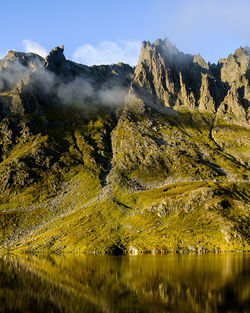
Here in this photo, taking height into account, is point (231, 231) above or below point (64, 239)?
above

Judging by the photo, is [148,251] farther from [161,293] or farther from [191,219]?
[161,293]

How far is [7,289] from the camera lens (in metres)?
67.9

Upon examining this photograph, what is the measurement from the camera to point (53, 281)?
250 feet

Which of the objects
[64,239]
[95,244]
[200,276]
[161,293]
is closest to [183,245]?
[95,244]

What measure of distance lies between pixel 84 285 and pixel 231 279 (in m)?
31.9

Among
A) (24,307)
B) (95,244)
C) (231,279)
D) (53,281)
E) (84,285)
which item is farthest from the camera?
(95,244)

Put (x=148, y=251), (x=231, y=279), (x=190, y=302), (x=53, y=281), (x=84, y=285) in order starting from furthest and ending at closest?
(x=148, y=251) < (x=53, y=281) < (x=84, y=285) < (x=231, y=279) < (x=190, y=302)

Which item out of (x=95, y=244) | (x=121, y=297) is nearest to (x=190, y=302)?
(x=121, y=297)

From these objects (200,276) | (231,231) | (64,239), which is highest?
(200,276)

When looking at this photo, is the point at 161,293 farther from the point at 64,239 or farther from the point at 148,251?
the point at 64,239

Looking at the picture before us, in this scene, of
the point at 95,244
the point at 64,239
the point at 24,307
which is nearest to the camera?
the point at 24,307

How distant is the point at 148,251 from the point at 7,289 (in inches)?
4213

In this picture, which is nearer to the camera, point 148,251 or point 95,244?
point 148,251

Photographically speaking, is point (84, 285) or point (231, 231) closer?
point (84, 285)
